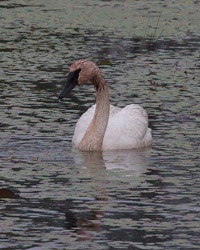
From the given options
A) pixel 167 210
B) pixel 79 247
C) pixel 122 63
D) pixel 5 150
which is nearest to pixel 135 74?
pixel 122 63

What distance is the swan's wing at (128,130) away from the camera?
12695mm

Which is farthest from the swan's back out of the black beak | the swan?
the black beak

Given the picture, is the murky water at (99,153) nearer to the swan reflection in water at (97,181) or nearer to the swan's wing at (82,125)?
the swan reflection in water at (97,181)

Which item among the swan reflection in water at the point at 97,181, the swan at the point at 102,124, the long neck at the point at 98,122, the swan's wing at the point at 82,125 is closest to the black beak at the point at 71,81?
the swan at the point at 102,124

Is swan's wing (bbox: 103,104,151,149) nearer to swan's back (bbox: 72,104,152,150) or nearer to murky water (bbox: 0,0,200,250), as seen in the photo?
swan's back (bbox: 72,104,152,150)

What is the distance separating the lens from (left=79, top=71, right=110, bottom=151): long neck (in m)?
12.5

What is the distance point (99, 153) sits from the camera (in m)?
12.5

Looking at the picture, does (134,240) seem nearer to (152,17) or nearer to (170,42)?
(170,42)

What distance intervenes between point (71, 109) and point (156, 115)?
1335 mm

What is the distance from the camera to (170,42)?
21703mm

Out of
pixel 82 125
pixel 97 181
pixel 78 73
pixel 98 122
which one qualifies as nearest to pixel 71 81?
pixel 78 73

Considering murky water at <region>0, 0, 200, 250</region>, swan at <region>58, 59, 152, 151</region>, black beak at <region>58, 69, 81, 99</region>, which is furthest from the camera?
swan at <region>58, 59, 152, 151</region>

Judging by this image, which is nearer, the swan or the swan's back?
the swan

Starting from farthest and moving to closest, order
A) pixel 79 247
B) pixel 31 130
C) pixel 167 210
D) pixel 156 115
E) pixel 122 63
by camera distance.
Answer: pixel 122 63 < pixel 156 115 < pixel 31 130 < pixel 167 210 < pixel 79 247
